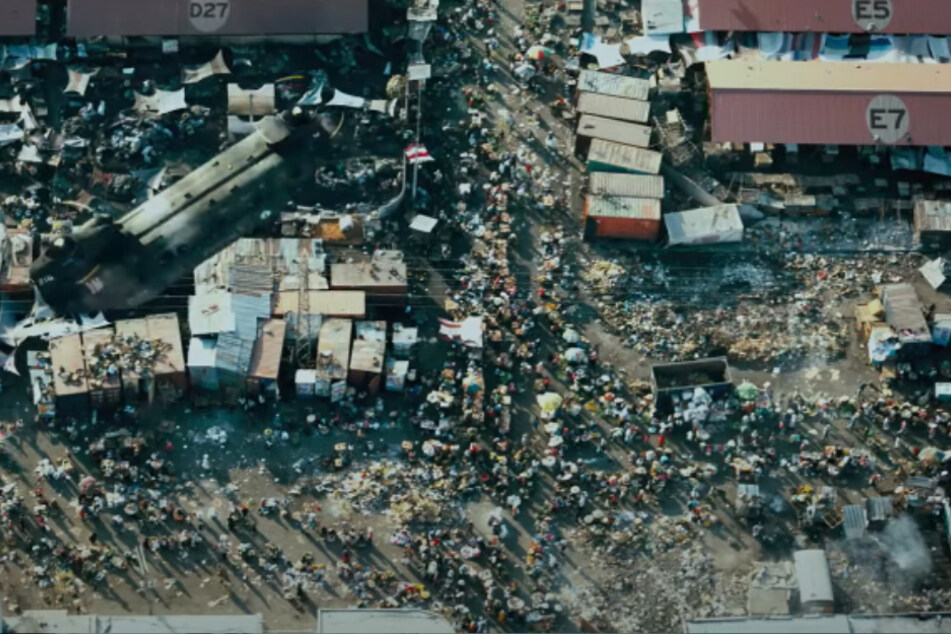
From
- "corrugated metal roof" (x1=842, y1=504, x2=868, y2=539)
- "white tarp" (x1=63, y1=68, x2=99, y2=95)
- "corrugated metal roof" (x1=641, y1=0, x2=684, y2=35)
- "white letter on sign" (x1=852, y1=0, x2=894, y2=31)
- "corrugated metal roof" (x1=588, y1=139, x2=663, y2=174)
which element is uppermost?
"white letter on sign" (x1=852, y1=0, x2=894, y2=31)

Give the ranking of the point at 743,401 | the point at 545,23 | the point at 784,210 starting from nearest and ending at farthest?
the point at 743,401 → the point at 784,210 → the point at 545,23

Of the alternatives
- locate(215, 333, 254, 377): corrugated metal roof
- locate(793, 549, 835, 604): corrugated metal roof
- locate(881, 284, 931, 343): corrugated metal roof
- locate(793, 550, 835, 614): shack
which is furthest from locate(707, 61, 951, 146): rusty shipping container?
locate(215, 333, 254, 377): corrugated metal roof

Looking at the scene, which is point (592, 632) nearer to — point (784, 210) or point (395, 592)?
point (395, 592)

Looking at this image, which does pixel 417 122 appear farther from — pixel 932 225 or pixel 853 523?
pixel 853 523

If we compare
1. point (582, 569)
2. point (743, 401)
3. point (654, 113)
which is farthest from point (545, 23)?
point (582, 569)

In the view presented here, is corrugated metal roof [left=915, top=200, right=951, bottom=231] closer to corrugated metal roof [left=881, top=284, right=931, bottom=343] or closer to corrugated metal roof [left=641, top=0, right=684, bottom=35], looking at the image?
corrugated metal roof [left=881, top=284, right=931, bottom=343]
